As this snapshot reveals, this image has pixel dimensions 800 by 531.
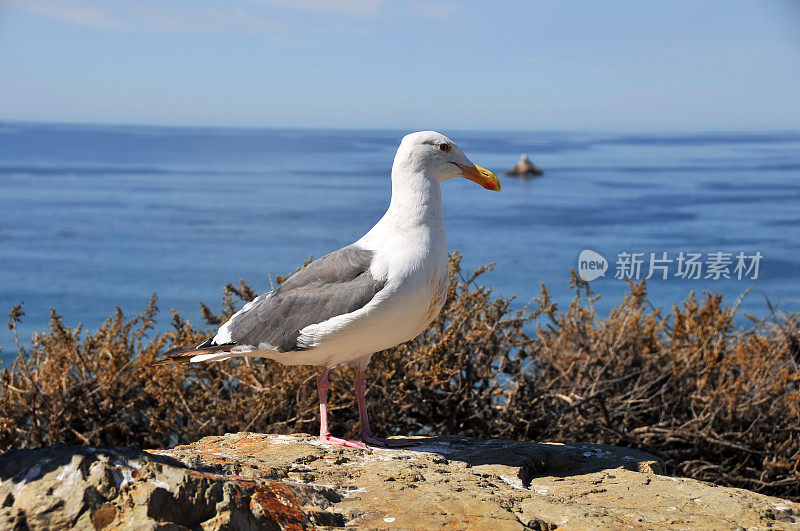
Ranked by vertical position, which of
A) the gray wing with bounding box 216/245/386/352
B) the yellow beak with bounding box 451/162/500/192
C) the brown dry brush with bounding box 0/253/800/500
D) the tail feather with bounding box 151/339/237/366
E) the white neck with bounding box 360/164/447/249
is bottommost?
the brown dry brush with bounding box 0/253/800/500

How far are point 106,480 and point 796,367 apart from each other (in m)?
5.75

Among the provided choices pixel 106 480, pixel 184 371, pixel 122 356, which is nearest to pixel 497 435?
pixel 184 371

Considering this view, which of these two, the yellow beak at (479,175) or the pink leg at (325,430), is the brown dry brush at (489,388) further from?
the yellow beak at (479,175)

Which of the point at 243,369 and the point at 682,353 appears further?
the point at 682,353

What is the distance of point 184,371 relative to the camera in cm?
593

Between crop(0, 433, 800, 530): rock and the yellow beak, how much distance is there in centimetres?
152

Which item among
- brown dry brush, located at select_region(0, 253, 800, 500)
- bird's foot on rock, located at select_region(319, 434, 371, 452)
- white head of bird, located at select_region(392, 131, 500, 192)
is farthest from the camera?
brown dry brush, located at select_region(0, 253, 800, 500)

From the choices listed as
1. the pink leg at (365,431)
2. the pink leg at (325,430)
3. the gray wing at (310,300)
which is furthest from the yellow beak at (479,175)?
the pink leg at (325,430)

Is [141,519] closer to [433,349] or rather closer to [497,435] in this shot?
[433,349]

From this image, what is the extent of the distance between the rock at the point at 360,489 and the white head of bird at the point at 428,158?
1562mm

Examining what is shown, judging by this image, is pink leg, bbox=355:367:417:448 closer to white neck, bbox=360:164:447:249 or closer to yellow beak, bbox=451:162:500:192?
white neck, bbox=360:164:447:249

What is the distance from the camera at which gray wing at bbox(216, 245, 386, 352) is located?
14.2ft

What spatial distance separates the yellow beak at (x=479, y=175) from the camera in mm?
4656

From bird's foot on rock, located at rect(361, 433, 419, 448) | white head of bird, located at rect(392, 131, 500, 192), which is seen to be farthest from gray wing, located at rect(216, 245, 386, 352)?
bird's foot on rock, located at rect(361, 433, 419, 448)
